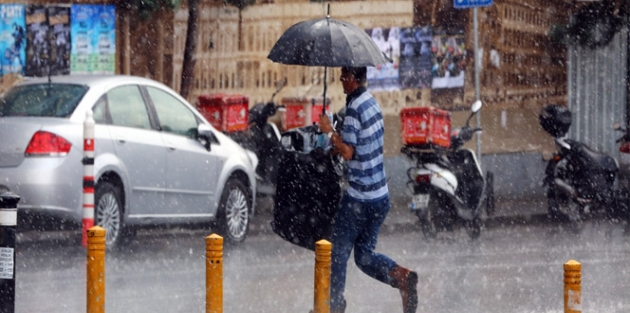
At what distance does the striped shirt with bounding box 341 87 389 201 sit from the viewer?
348 inches

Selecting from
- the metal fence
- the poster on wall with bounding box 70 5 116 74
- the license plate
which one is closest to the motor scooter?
the license plate

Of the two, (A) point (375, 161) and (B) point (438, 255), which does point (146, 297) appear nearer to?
(A) point (375, 161)

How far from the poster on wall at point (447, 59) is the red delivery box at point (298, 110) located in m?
2.63

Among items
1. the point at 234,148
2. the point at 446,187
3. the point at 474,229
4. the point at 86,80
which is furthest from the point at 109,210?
the point at 474,229

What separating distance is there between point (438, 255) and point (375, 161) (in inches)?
192

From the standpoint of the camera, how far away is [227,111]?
17750mm

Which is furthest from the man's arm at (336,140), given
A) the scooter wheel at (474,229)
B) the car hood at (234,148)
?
the scooter wheel at (474,229)

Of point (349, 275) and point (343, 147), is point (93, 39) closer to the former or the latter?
point (349, 275)

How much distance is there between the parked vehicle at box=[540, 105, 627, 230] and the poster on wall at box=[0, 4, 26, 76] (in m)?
6.45

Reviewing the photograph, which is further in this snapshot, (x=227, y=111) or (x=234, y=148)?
(x=227, y=111)

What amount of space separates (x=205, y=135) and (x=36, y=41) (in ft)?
15.0

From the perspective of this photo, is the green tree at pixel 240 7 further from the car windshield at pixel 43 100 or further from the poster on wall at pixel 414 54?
the car windshield at pixel 43 100

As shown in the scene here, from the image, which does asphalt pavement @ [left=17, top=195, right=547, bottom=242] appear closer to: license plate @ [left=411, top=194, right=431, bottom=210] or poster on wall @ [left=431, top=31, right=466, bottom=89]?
license plate @ [left=411, top=194, right=431, bottom=210]

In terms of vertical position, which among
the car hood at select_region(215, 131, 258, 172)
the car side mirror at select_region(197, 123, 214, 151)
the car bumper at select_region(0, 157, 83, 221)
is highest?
the car side mirror at select_region(197, 123, 214, 151)
